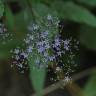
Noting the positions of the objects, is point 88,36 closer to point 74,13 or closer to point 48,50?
point 74,13

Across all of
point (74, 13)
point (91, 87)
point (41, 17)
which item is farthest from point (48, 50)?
point (91, 87)

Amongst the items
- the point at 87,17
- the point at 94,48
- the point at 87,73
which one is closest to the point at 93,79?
the point at 87,73

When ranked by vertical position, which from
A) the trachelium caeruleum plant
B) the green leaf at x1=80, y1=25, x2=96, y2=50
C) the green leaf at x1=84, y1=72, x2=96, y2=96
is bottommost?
A: the green leaf at x1=84, y1=72, x2=96, y2=96

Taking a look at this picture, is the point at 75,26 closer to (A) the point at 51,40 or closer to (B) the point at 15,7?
(B) the point at 15,7

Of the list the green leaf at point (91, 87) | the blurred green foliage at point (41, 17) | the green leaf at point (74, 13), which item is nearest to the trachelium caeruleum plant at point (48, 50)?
the blurred green foliage at point (41, 17)

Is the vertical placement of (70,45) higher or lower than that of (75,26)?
higher

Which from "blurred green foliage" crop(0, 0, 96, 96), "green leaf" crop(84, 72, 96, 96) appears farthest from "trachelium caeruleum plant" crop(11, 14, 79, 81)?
"green leaf" crop(84, 72, 96, 96)

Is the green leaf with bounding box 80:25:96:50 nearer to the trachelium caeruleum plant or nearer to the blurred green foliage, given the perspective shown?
the blurred green foliage
